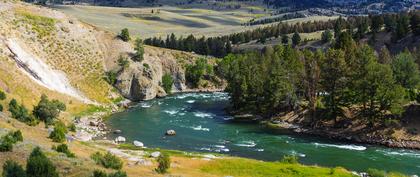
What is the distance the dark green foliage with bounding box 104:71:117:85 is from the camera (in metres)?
149

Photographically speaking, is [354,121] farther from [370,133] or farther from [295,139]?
[295,139]

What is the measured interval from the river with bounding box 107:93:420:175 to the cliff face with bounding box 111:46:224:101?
2180cm

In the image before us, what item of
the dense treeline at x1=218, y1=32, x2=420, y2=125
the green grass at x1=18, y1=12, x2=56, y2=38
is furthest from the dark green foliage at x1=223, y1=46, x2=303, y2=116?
the green grass at x1=18, y1=12, x2=56, y2=38

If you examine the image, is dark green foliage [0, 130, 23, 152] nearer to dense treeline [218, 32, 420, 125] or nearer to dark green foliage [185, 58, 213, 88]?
dense treeline [218, 32, 420, 125]

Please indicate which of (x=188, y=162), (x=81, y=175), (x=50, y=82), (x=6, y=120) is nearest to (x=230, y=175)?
(x=188, y=162)

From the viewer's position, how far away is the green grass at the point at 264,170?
6525 cm

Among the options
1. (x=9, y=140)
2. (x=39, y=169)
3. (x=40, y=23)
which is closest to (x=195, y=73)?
(x=40, y=23)

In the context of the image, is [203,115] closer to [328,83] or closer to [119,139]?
[328,83]

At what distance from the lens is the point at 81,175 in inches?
1838

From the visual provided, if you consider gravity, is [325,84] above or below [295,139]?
above

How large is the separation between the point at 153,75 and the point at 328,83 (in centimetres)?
6558

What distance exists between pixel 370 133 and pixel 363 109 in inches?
284

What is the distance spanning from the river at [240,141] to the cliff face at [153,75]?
21.8 m

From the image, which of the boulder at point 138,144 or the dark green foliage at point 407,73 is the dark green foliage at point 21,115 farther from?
the dark green foliage at point 407,73
